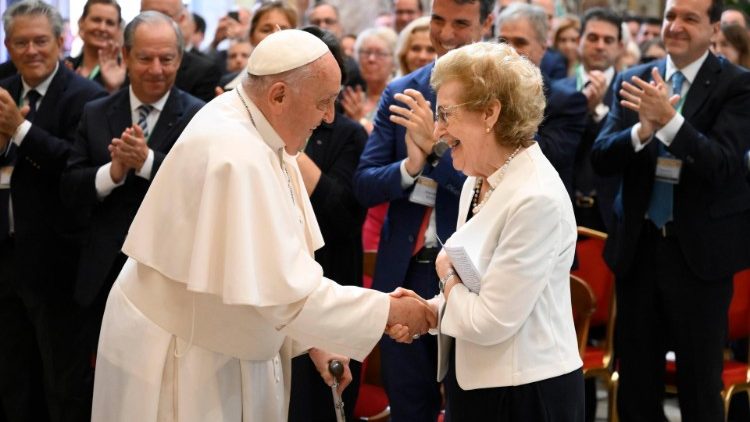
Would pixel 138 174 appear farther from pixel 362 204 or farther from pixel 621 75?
pixel 621 75

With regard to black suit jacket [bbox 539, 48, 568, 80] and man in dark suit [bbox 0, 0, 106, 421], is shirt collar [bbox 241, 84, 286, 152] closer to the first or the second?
man in dark suit [bbox 0, 0, 106, 421]

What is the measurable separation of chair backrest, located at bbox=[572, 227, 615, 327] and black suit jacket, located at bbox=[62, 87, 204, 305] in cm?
217

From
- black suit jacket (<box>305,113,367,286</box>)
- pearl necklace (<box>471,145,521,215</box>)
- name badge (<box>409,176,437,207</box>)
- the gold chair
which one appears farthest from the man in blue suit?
the gold chair

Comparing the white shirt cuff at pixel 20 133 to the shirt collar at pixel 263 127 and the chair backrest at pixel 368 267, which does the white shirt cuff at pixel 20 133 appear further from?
the shirt collar at pixel 263 127

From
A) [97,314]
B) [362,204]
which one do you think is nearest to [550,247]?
[362,204]

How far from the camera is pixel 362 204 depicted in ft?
16.3

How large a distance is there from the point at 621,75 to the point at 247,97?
267 cm

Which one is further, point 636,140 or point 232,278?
point 636,140

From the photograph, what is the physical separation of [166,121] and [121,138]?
314mm

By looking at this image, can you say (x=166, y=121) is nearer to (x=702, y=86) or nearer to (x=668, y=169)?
(x=668, y=169)

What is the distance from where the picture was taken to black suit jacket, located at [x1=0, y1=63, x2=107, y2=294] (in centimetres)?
575

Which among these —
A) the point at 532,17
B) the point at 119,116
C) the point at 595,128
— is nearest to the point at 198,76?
the point at 119,116

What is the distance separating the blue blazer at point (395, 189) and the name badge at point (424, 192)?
0.09ft

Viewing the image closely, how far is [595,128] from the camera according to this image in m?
6.98
